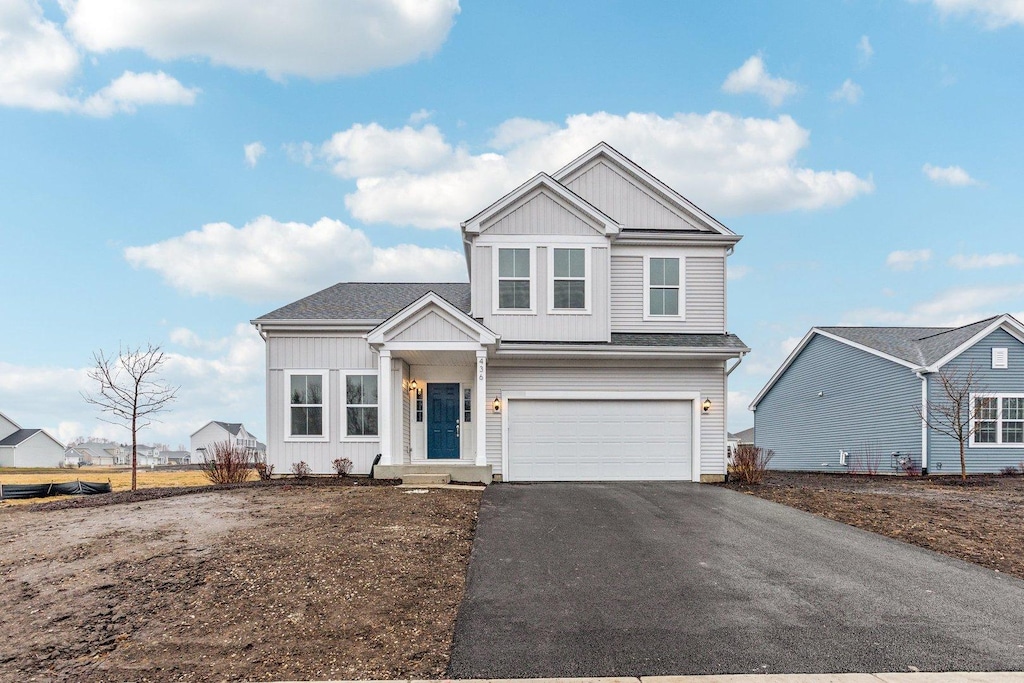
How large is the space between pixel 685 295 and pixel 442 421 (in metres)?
6.89

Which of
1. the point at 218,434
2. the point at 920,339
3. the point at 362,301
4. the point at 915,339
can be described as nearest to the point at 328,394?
the point at 362,301

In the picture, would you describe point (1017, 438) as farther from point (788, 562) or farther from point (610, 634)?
point (610, 634)

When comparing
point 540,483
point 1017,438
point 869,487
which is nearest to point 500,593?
point 540,483

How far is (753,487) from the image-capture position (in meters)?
15.3

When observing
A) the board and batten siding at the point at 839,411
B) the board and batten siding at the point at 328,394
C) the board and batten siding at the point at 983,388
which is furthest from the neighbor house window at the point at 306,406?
the board and batten siding at the point at 983,388

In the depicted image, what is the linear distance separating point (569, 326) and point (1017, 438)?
1604 cm

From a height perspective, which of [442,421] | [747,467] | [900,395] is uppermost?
[900,395]

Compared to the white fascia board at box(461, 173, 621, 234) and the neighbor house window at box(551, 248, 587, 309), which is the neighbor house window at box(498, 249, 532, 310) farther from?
the white fascia board at box(461, 173, 621, 234)

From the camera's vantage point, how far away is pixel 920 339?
78.4 ft

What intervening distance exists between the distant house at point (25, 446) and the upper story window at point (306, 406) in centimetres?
4553

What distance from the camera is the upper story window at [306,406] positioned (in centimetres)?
1689

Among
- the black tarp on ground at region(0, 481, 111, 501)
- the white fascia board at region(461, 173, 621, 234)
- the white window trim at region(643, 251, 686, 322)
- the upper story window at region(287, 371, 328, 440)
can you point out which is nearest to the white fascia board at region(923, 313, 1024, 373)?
the white window trim at region(643, 251, 686, 322)

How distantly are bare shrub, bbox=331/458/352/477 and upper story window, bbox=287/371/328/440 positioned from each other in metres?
0.84

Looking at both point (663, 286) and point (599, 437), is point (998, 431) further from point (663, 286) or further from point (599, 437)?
point (599, 437)
